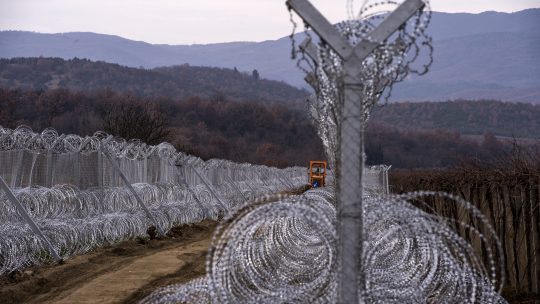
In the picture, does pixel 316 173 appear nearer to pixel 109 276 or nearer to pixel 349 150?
pixel 109 276


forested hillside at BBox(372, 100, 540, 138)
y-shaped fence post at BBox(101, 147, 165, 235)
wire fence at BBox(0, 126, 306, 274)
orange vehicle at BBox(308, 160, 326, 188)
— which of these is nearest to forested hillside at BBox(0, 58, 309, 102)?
forested hillside at BBox(372, 100, 540, 138)

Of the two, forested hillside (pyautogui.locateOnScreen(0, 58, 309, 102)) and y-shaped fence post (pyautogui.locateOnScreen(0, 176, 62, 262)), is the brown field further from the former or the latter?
forested hillside (pyautogui.locateOnScreen(0, 58, 309, 102))

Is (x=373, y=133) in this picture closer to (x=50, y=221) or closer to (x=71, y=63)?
(x=71, y=63)

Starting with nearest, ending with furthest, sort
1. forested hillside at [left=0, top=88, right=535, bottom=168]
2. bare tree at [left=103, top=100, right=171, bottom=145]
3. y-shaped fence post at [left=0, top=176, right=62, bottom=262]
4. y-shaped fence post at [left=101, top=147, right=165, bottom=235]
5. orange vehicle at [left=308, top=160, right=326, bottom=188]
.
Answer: y-shaped fence post at [left=0, top=176, right=62, bottom=262] → y-shaped fence post at [left=101, top=147, right=165, bottom=235] → bare tree at [left=103, top=100, right=171, bottom=145] → orange vehicle at [left=308, top=160, right=326, bottom=188] → forested hillside at [left=0, top=88, right=535, bottom=168]

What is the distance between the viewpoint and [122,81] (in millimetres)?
111000

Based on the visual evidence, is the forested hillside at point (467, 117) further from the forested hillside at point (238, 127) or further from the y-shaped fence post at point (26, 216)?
the y-shaped fence post at point (26, 216)

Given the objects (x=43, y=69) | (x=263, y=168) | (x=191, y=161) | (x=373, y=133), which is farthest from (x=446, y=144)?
(x=191, y=161)

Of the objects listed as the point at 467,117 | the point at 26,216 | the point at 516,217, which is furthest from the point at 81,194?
the point at 467,117

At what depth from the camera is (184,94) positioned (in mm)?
113062

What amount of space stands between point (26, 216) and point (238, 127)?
8491cm

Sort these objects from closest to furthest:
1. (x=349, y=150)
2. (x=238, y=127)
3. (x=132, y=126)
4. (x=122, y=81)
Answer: (x=349, y=150) < (x=132, y=126) < (x=238, y=127) < (x=122, y=81)

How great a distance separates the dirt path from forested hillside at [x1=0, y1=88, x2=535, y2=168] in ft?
115

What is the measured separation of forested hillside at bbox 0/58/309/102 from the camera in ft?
334

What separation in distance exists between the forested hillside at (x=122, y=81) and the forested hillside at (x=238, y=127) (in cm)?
594
